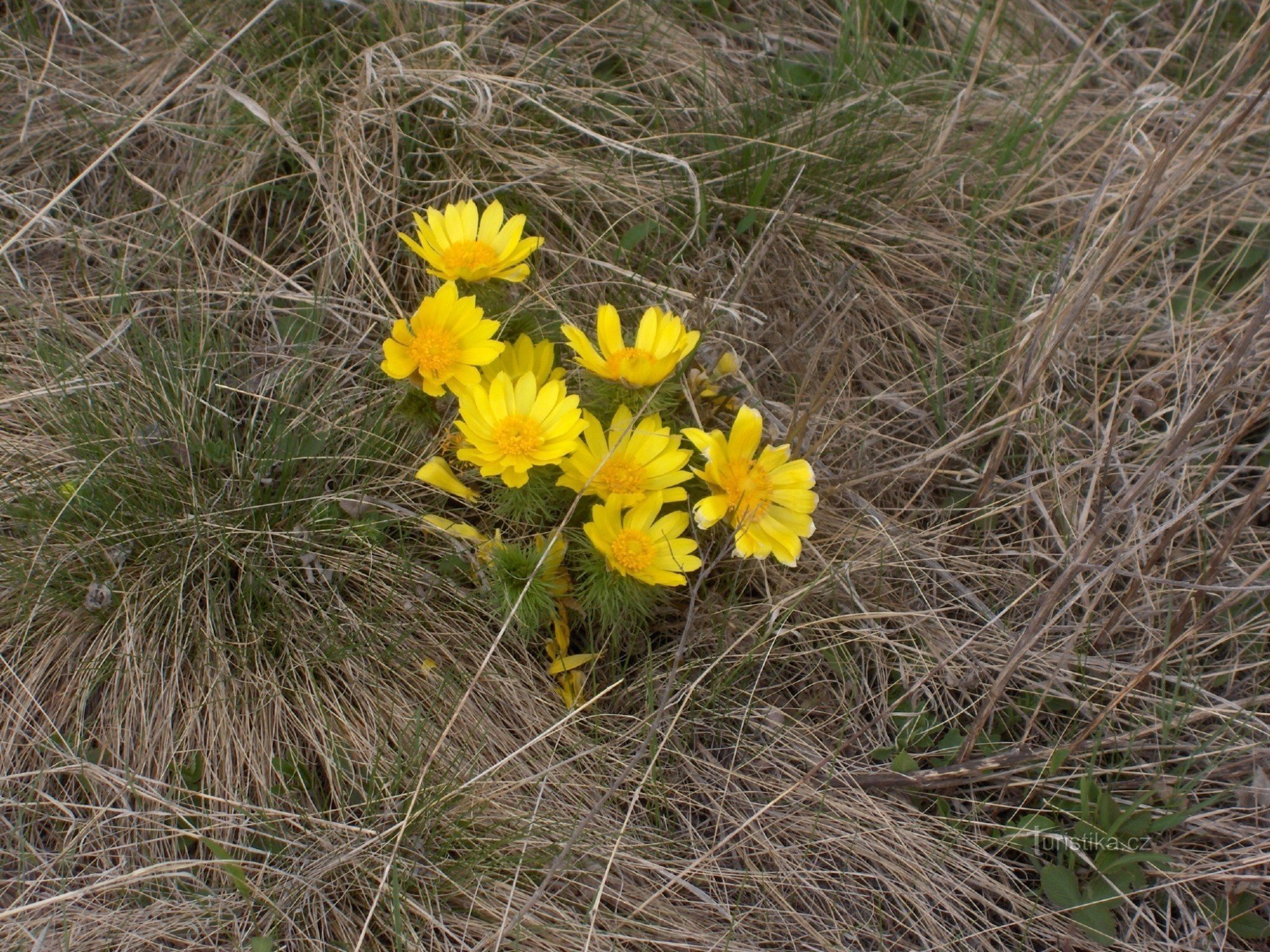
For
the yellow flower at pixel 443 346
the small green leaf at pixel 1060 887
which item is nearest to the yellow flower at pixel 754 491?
the yellow flower at pixel 443 346

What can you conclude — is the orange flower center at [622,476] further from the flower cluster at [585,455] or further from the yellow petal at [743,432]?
the yellow petal at [743,432]

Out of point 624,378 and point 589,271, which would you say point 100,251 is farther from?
point 624,378

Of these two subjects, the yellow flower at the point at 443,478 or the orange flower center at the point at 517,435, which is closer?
the orange flower center at the point at 517,435

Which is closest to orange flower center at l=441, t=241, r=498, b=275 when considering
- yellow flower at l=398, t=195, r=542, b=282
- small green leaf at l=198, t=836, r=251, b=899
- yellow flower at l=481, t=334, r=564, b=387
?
yellow flower at l=398, t=195, r=542, b=282

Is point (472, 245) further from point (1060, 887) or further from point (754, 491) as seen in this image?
point (1060, 887)

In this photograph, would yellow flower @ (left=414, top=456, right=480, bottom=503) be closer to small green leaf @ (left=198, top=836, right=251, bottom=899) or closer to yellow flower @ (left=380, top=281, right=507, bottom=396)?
yellow flower @ (left=380, top=281, right=507, bottom=396)

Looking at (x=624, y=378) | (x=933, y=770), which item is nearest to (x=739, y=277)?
(x=624, y=378)
